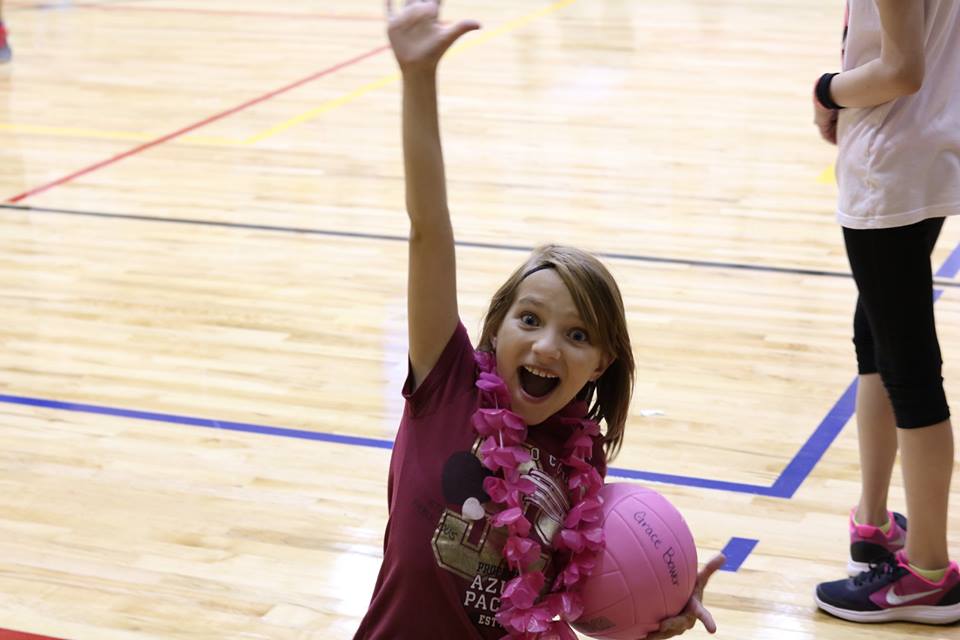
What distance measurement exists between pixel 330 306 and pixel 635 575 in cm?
277

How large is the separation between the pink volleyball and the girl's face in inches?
10.0

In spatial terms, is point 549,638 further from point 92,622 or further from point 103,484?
point 103,484

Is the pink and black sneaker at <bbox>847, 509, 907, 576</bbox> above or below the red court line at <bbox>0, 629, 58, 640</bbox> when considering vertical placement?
above

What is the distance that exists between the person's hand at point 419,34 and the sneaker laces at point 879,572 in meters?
1.61

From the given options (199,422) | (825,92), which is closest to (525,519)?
(825,92)

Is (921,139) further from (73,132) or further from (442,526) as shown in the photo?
(73,132)

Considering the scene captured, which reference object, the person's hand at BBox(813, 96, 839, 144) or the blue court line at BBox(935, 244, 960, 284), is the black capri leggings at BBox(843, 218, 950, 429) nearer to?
the person's hand at BBox(813, 96, 839, 144)

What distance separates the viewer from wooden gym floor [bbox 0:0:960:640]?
307cm

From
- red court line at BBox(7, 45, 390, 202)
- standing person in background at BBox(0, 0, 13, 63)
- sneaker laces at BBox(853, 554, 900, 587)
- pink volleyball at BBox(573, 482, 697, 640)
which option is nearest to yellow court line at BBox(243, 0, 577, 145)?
Answer: red court line at BBox(7, 45, 390, 202)

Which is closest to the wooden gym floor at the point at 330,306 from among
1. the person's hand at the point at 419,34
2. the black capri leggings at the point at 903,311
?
the black capri leggings at the point at 903,311

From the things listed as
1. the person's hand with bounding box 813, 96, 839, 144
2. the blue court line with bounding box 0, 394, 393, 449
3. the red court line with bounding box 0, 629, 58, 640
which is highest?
the person's hand with bounding box 813, 96, 839, 144

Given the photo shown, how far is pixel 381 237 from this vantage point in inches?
219

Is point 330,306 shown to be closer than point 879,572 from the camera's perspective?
No

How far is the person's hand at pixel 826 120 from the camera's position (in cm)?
264
